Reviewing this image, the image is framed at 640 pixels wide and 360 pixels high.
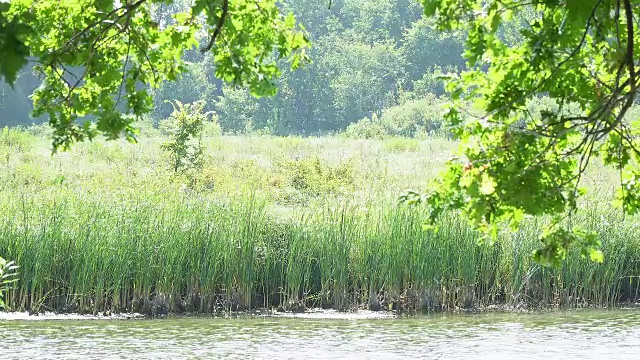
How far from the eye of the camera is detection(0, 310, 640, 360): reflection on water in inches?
333

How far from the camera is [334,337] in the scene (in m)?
9.23

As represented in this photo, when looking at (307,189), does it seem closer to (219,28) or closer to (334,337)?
(334,337)

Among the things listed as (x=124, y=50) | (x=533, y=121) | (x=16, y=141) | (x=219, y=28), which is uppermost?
(x=16, y=141)

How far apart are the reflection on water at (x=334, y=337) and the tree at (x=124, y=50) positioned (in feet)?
11.8

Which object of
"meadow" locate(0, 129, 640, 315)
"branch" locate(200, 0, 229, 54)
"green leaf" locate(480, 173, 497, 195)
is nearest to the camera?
"branch" locate(200, 0, 229, 54)

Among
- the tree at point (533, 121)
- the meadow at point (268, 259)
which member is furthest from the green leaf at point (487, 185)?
the meadow at point (268, 259)

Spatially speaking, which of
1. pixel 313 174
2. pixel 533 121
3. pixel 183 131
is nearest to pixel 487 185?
pixel 533 121

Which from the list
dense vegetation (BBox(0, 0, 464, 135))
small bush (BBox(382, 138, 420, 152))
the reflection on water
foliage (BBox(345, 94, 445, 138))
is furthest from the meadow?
dense vegetation (BBox(0, 0, 464, 135))

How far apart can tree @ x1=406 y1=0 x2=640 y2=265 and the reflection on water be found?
3.84 m

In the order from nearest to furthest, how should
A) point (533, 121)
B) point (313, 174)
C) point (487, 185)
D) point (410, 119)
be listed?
point (487, 185) → point (533, 121) → point (313, 174) → point (410, 119)

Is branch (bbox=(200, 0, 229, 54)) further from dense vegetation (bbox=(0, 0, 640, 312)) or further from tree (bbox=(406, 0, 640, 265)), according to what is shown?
tree (bbox=(406, 0, 640, 265))

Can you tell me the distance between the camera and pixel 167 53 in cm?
541

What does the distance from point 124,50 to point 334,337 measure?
4.68m

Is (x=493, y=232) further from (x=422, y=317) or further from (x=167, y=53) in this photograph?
(x=422, y=317)
